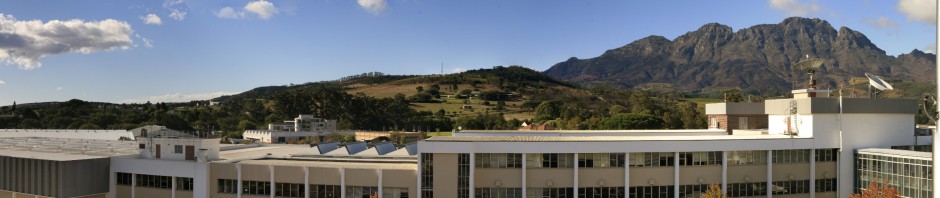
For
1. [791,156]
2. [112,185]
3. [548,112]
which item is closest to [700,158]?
[791,156]

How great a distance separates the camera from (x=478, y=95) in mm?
185875

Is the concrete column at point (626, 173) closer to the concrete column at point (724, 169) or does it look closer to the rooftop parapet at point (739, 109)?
the concrete column at point (724, 169)

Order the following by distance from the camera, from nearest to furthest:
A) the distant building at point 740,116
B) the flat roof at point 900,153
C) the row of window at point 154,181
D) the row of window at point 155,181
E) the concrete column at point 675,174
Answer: the flat roof at point 900,153 → the concrete column at point 675,174 → the row of window at point 155,181 → the row of window at point 154,181 → the distant building at point 740,116

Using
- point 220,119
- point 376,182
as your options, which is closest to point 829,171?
point 376,182

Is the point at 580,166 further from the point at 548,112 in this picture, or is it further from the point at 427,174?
the point at 548,112

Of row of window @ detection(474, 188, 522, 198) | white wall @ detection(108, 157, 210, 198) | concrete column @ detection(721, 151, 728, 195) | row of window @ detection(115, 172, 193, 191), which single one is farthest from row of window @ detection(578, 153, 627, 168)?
row of window @ detection(115, 172, 193, 191)

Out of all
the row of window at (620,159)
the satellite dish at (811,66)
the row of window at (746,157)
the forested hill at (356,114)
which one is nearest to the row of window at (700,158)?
the row of window at (620,159)

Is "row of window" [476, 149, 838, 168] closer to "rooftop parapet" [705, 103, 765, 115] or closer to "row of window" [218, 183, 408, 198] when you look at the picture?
"row of window" [218, 183, 408, 198]

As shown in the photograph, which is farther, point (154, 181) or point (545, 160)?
point (154, 181)

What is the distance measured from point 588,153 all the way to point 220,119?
10706 cm

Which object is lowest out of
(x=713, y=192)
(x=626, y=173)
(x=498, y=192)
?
(x=498, y=192)

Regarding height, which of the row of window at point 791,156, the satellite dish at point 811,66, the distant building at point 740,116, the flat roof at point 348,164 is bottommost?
the flat roof at point 348,164

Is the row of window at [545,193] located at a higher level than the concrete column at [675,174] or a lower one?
lower

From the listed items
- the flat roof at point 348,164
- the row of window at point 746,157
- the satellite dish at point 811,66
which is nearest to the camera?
the flat roof at point 348,164
